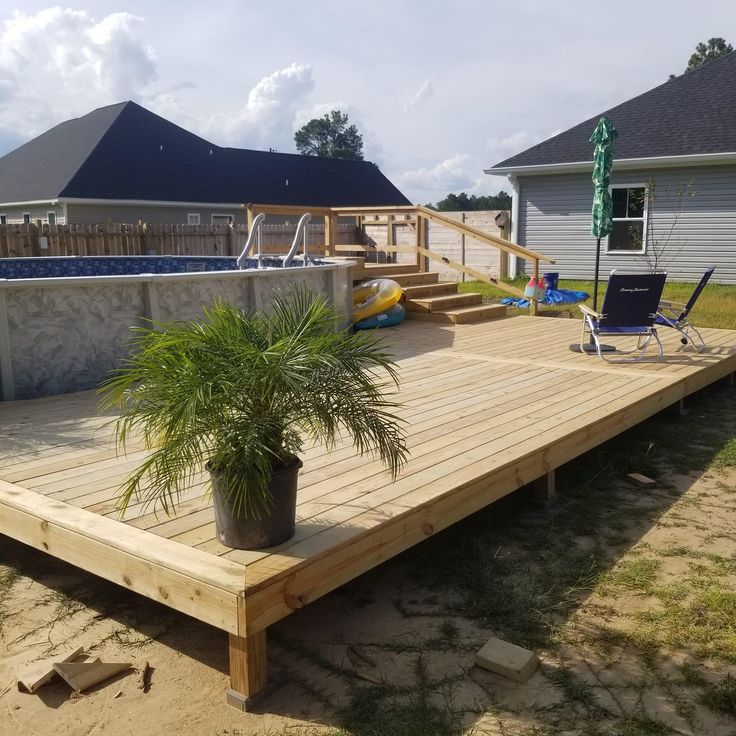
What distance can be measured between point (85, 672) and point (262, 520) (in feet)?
2.64

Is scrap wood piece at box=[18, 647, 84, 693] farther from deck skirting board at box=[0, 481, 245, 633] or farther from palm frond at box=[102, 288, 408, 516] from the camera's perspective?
palm frond at box=[102, 288, 408, 516]

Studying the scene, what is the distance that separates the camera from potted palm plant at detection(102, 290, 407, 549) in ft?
8.09

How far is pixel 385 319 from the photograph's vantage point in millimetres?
8961

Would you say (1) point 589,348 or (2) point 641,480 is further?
(1) point 589,348

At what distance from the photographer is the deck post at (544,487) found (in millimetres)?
4418

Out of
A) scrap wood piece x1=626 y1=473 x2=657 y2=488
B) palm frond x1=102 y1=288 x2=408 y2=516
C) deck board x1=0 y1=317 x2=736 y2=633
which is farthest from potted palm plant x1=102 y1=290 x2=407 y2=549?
scrap wood piece x1=626 y1=473 x2=657 y2=488

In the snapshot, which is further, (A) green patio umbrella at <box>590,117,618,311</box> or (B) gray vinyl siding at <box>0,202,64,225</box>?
(B) gray vinyl siding at <box>0,202,64,225</box>

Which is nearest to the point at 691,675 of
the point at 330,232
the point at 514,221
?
the point at 330,232

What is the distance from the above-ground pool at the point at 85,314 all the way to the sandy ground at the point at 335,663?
1916 mm

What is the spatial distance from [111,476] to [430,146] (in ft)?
44.2

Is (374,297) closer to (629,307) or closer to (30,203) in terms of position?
(629,307)

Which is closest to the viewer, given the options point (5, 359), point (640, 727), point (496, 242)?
point (640, 727)

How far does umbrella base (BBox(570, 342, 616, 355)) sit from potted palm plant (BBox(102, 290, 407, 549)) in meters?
4.79

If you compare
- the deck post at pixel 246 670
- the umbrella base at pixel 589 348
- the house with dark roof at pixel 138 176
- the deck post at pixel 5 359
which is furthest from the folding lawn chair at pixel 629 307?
the house with dark roof at pixel 138 176
